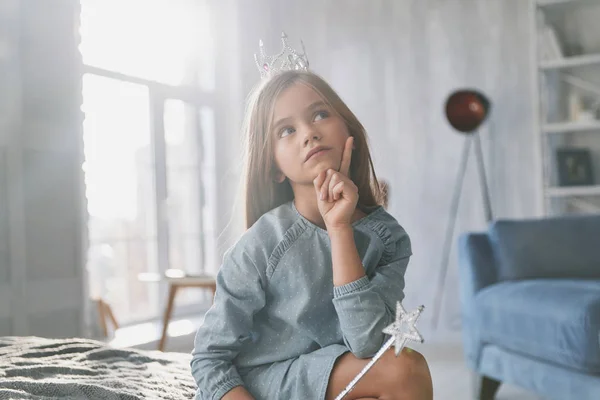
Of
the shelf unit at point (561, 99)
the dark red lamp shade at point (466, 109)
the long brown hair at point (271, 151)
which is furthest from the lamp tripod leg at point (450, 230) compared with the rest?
the long brown hair at point (271, 151)

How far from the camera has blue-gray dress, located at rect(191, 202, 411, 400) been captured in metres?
0.90

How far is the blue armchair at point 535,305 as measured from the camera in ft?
7.09

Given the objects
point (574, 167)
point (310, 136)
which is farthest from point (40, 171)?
point (574, 167)

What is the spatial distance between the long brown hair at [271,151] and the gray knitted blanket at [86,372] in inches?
17.2

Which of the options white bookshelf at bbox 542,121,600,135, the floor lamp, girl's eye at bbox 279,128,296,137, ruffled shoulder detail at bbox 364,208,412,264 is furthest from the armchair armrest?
girl's eye at bbox 279,128,296,137

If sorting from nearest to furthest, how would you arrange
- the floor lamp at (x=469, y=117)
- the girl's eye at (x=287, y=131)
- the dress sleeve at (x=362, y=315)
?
the dress sleeve at (x=362, y=315) < the girl's eye at (x=287, y=131) < the floor lamp at (x=469, y=117)

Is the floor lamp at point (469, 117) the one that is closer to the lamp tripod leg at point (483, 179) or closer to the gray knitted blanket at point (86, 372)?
the lamp tripod leg at point (483, 179)

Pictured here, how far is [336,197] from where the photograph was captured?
0.86m

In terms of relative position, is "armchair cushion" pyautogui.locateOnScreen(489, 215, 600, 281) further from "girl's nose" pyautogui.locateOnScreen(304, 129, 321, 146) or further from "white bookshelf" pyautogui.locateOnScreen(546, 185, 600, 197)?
"girl's nose" pyautogui.locateOnScreen(304, 129, 321, 146)

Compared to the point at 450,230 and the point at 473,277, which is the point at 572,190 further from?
the point at 473,277

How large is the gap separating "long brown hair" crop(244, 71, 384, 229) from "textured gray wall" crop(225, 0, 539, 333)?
3721 mm

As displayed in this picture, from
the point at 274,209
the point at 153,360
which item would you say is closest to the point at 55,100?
the point at 153,360

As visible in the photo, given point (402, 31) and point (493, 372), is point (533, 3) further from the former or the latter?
point (493, 372)

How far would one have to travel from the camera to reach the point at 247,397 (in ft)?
2.89
